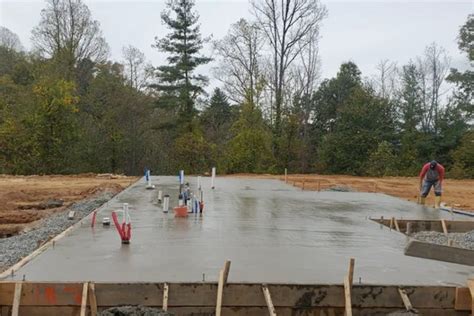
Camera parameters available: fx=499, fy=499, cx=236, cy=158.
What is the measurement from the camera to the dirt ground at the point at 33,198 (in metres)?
12.2

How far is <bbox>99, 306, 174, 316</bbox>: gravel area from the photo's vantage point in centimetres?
399

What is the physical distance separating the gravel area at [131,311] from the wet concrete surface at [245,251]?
436 millimetres

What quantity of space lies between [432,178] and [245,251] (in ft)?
23.6

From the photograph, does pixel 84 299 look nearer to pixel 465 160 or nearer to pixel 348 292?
pixel 348 292

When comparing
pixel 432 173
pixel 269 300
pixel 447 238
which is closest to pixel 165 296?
pixel 269 300

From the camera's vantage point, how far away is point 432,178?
11.5 metres

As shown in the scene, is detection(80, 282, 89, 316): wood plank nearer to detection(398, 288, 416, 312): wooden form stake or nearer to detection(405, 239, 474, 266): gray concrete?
detection(398, 288, 416, 312): wooden form stake

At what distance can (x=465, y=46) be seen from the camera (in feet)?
99.1

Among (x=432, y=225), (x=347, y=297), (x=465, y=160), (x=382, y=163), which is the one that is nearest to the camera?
(x=347, y=297)

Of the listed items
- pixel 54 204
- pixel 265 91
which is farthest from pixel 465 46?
pixel 54 204

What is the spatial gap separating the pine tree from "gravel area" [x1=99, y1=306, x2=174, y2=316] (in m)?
25.7

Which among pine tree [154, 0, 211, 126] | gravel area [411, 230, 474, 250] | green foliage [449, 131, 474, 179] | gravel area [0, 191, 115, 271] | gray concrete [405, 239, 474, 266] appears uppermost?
pine tree [154, 0, 211, 126]

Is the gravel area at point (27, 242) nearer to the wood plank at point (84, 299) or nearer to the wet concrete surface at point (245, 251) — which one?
the wet concrete surface at point (245, 251)

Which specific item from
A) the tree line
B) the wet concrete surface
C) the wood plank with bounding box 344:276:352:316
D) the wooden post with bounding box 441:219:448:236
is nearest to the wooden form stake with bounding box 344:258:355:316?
the wood plank with bounding box 344:276:352:316
